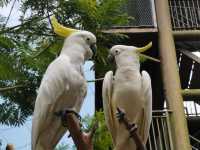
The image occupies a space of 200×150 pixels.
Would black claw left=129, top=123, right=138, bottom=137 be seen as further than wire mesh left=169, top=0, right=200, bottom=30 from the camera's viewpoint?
No

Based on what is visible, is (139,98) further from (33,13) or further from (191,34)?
(191,34)

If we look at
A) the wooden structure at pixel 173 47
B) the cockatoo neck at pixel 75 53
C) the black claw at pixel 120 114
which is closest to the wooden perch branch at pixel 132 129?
the black claw at pixel 120 114

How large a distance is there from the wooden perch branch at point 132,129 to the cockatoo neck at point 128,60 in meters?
0.24

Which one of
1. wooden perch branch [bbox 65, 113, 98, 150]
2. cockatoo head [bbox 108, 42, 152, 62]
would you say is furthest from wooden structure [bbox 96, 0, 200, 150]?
wooden perch branch [bbox 65, 113, 98, 150]

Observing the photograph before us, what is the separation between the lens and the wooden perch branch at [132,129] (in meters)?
1.89

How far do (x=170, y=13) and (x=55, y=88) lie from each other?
3948 mm

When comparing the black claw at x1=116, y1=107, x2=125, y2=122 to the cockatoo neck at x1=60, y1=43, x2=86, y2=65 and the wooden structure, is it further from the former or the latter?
the wooden structure

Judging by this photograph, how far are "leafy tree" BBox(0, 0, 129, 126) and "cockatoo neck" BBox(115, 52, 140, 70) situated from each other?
3.35 feet

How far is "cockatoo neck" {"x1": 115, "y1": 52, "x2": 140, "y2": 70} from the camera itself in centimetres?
211

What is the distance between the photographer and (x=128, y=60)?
211cm

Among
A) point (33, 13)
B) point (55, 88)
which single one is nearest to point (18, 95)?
point (33, 13)

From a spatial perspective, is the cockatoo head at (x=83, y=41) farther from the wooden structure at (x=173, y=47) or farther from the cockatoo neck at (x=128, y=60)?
the wooden structure at (x=173, y=47)

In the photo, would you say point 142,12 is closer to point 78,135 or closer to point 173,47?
point 173,47

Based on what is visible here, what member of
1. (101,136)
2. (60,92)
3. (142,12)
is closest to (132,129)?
(60,92)
